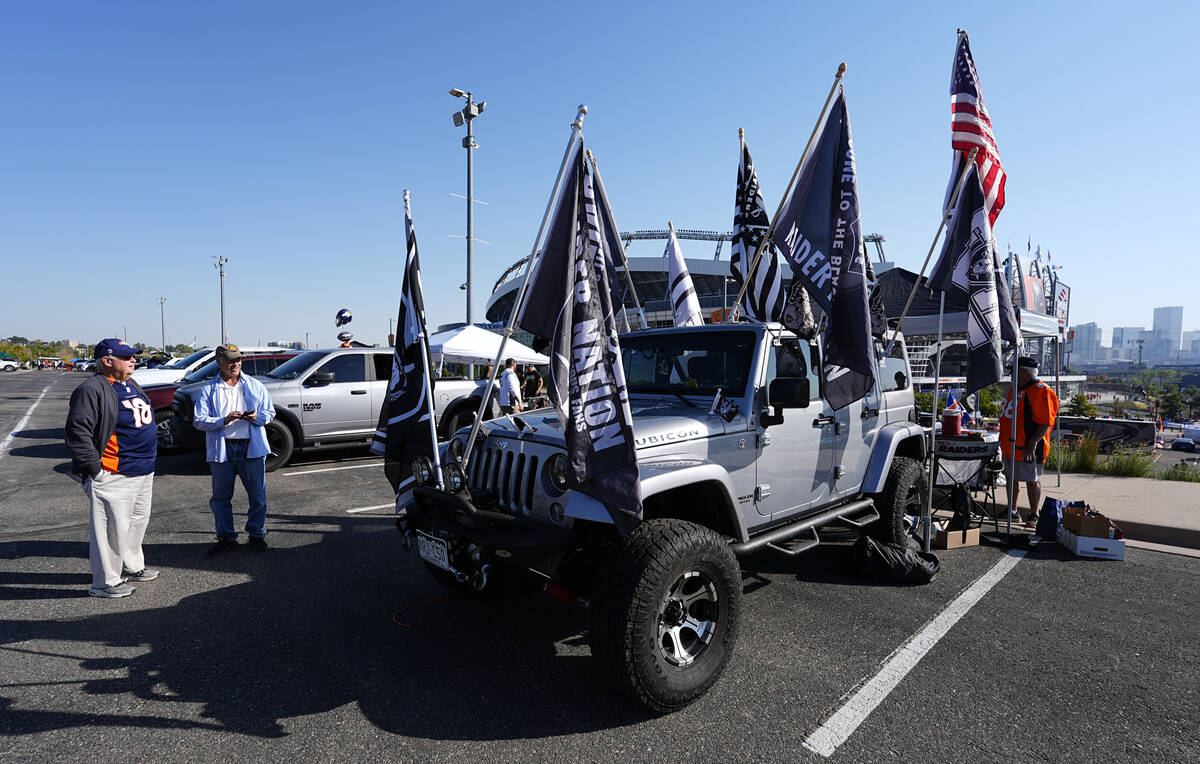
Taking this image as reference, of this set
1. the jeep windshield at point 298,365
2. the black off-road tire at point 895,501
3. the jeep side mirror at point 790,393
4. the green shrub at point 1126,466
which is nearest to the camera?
the jeep side mirror at point 790,393

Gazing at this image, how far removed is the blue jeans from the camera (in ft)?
17.5

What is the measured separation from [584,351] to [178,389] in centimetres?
907

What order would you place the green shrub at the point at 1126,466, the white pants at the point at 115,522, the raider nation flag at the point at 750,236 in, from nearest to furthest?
the white pants at the point at 115,522, the raider nation flag at the point at 750,236, the green shrub at the point at 1126,466

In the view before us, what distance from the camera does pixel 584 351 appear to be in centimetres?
329

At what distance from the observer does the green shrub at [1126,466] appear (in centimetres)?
941

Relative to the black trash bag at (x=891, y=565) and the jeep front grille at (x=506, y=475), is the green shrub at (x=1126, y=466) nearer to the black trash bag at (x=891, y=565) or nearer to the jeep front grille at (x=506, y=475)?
the black trash bag at (x=891, y=565)

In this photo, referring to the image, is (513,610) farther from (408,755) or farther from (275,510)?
(275,510)

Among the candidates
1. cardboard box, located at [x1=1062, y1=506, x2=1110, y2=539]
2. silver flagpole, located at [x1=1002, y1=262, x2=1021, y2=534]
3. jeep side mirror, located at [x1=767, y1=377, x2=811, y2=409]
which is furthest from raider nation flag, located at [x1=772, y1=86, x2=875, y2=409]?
cardboard box, located at [x1=1062, y1=506, x2=1110, y2=539]

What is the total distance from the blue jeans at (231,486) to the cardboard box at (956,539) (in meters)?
6.07

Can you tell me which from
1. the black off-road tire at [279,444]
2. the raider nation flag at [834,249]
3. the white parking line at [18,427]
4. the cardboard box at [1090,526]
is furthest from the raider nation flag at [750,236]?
the white parking line at [18,427]

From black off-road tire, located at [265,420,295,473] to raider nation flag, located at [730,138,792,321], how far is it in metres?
6.80

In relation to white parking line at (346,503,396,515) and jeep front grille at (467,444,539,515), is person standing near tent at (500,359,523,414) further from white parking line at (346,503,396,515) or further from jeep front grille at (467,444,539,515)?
jeep front grille at (467,444,539,515)

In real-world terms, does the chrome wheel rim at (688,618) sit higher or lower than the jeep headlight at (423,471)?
lower

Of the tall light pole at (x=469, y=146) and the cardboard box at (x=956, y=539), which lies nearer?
the cardboard box at (x=956, y=539)
